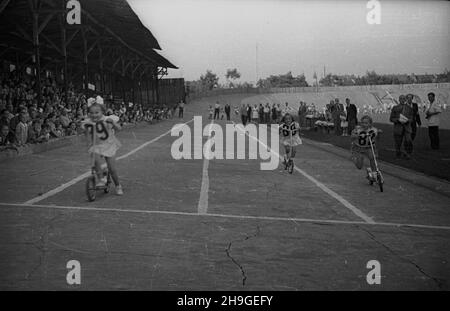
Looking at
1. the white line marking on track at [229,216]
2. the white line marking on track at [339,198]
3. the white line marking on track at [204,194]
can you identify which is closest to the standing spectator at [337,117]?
the white line marking on track at [339,198]

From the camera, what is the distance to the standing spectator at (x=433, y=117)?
17578mm

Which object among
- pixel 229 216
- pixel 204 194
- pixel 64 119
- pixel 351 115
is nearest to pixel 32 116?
pixel 64 119

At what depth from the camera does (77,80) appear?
1838 inches

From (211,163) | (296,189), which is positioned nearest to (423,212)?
(296,189)

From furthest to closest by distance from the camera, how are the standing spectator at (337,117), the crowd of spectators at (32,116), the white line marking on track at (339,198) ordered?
1. the standing spectator at (337,117)
2. the crowd of spectators at (32,116)
3. the white line marking on track at (339,198)

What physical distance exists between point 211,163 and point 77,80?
111 feet

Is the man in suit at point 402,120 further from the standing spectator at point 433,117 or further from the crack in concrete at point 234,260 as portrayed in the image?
the crack in concrete at point 234,260

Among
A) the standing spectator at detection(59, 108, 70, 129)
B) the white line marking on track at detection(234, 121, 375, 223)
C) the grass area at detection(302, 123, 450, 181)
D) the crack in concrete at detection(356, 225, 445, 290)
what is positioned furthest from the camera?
the standing spectator at detection(59, 108, 70, 129)

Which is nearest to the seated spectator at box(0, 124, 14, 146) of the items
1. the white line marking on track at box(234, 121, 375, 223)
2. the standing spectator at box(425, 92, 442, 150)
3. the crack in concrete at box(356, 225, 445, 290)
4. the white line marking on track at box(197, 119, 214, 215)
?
the white line marking on track at box(197, 119, 214, 215)

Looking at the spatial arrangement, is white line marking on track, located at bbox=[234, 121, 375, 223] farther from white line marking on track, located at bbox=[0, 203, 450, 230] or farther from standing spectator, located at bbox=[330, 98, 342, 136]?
standing spectator, located at bbox=[330, 98, 342, 136]

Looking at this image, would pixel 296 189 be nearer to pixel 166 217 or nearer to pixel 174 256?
pixel 166 217

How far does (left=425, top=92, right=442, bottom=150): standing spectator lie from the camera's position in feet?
57.7

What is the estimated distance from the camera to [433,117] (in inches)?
699

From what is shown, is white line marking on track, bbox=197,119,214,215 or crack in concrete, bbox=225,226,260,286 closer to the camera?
crack in concrete, bbox=225,226,260,286
